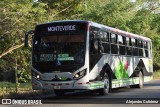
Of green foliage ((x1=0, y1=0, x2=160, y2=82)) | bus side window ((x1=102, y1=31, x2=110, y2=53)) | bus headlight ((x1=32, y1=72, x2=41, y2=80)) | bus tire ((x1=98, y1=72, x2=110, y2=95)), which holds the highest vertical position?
A: green foliage ((x1=0, y1=0, x2=160, y2=82))

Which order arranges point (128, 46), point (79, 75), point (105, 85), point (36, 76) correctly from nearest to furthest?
point (79, 75) < point (36, 76) < point (105, 85) < point (128, 46)

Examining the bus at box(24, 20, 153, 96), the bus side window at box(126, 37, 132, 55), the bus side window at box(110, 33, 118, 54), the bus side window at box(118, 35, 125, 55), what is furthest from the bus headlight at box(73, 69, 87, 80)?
the bus side window at box(126, 37, 132, 55)

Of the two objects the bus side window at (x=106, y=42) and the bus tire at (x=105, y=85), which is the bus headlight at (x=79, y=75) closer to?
the bus tire at (x=105, y=85)

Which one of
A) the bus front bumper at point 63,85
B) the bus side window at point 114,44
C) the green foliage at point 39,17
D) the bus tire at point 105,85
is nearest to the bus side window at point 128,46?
the bus side window at point 114,44

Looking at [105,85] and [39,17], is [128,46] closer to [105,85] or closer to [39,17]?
[105,85]

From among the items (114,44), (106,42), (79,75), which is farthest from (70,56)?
(114,44)

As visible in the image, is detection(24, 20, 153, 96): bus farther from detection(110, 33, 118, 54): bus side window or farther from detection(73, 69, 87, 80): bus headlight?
detection(110, 33, 118, 54): bus side window

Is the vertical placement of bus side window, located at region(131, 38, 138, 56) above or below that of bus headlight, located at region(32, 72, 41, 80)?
above

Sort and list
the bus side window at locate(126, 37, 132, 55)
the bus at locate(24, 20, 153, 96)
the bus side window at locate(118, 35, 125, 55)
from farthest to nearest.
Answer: the bus side window at locate(126, 37, 132, 55), the bus side window at locate(118, 35, 125, 55), the bus at locate(24, 20, 153, 96)

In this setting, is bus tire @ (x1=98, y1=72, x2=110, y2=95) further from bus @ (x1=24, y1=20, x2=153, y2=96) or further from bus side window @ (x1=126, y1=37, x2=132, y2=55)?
bus side window @ (x1=126, y1=37, x2=132, y2=55)

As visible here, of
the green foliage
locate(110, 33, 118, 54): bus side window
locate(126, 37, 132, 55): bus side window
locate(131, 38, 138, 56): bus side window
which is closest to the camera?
locate(110, 33, 118, 54): bus side window

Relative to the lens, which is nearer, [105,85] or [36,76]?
[36,76]

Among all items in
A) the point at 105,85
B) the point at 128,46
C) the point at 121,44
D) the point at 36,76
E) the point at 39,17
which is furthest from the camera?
the point at 128,46

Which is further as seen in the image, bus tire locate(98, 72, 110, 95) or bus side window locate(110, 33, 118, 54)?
bus side window locate(110, 33, 118, 54)
